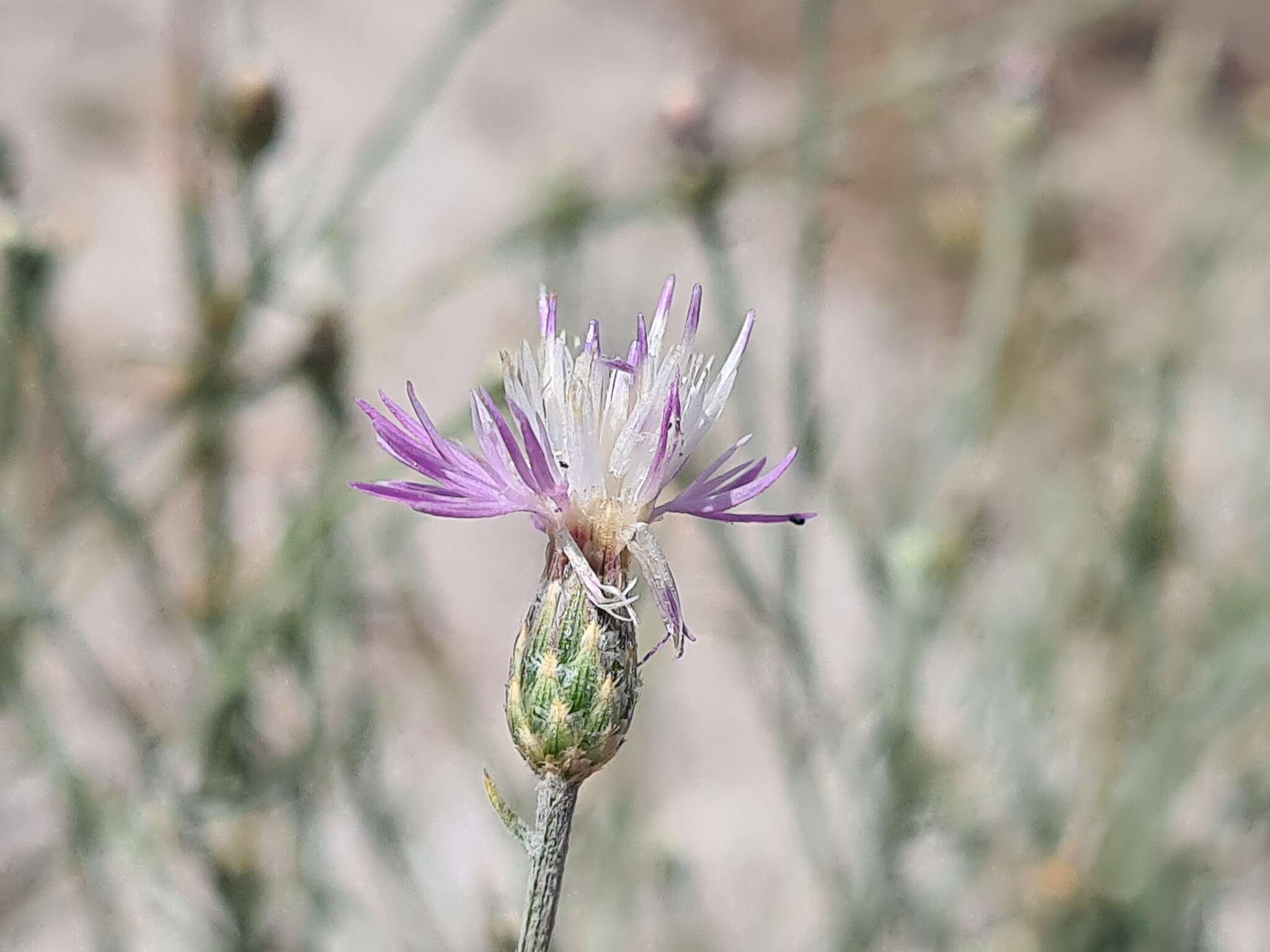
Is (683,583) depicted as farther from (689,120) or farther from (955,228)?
(689,120)

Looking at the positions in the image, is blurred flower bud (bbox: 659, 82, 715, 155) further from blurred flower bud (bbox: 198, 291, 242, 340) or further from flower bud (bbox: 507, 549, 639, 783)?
flower bud (bbox: 507, 549, 639, 783)


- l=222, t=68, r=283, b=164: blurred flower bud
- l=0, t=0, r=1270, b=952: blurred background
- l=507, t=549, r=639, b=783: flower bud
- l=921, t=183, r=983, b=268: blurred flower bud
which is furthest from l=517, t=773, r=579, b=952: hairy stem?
l=921, t=183, r=983, b=268: blurred flower bud

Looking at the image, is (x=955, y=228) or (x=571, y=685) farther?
(x=955, y=228)

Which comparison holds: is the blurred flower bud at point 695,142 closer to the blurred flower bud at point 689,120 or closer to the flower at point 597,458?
the blurred flower bud at point 689,120

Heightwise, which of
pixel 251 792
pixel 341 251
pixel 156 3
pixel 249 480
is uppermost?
pixel 156 3

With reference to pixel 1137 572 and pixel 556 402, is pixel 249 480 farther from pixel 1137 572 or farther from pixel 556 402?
pixel 556 402

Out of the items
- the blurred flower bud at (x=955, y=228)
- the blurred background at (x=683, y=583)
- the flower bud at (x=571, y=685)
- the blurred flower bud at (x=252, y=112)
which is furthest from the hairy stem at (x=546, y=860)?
the blurred flower bud at (x=955, y=228)

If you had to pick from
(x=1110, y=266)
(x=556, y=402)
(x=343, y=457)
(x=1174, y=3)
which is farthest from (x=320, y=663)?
(x=1174, y=3)

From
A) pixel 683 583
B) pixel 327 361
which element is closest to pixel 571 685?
pixel 327 361

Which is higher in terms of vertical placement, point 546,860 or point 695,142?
point 695,142
